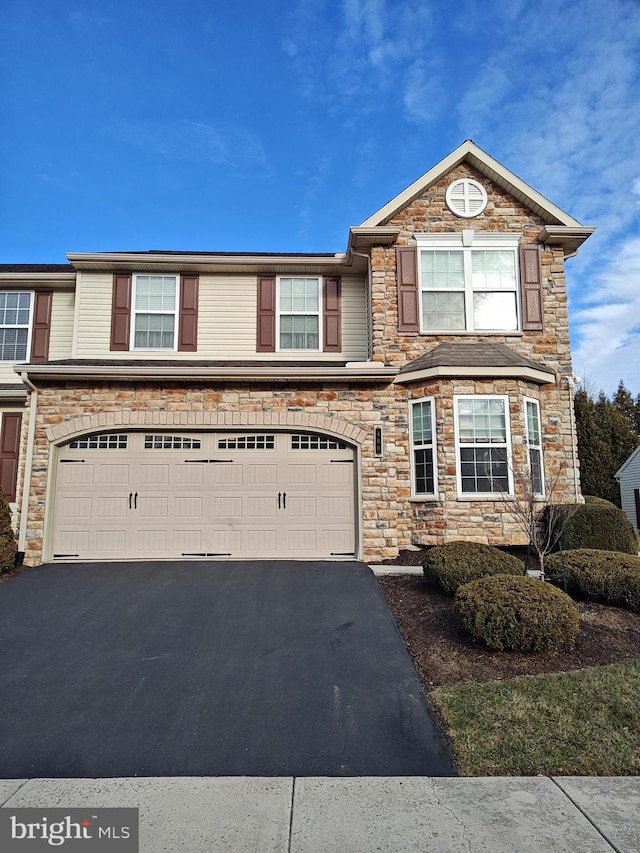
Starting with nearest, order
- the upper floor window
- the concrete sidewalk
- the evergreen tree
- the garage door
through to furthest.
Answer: the concrete sidewalk → the garage door → the upper floor window → the evergreen tree

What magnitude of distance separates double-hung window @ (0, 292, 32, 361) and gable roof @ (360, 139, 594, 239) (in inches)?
326

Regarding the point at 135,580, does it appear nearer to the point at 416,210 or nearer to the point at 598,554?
the point at 598,554

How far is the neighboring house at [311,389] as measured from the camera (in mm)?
8812

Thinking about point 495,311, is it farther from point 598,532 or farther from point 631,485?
point 631,485

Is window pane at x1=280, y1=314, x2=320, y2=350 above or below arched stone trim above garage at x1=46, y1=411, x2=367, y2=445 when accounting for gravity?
above

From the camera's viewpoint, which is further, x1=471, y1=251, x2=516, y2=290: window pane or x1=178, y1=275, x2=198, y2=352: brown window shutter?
x1=178, y1=275, x2=198, y2=352: brown window shutter

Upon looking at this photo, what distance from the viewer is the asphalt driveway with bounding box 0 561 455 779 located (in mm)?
3461

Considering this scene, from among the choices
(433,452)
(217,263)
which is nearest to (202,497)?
(433,452)

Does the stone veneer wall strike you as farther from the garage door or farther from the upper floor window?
the garage door

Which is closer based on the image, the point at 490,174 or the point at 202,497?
the point at 202,497

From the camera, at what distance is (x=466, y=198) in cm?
1077

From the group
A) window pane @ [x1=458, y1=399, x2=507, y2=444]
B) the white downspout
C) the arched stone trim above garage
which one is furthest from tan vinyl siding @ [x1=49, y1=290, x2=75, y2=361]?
window pane @ [x1=458, y1=399, x2=507, y2=444]

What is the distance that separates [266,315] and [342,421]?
3771mm

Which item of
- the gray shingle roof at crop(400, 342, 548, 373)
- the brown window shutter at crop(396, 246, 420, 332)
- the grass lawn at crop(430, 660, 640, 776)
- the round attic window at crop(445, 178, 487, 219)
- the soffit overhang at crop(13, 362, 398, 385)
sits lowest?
the grass lawn at crop(430, 660, 640, 776)
